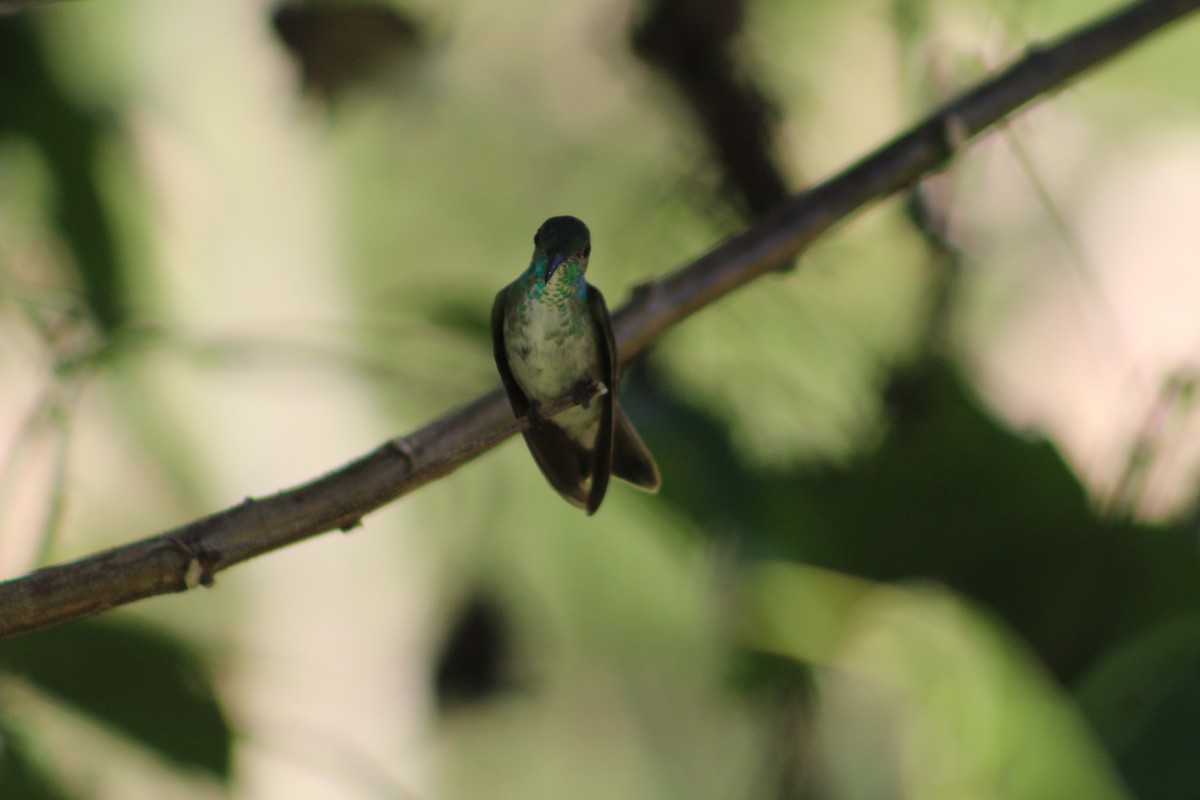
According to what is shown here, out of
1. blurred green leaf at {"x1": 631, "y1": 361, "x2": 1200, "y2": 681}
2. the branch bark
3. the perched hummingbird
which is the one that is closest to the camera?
the branch bark

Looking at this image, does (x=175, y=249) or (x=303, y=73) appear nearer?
(x=303, y=73)

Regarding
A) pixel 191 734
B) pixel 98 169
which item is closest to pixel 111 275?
pixel 98 169

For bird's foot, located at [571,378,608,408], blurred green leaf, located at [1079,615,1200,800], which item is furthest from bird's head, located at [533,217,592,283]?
blurred green leaf, located at [1079,615,1200,800]

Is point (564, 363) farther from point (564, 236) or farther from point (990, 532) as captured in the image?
point (990, 532)

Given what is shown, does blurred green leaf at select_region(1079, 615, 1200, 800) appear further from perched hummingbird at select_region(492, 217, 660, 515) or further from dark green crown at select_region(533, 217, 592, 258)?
dark green crown at select_region(533, 217, 592, 258)

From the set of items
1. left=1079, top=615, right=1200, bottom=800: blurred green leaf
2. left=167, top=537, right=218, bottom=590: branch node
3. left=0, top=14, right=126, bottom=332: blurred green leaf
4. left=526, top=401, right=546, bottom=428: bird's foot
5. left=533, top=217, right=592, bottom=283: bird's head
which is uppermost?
left=0, top=14, right=126, bottom=332: blurred green leaf

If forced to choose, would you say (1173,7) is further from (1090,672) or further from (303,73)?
(303,73)

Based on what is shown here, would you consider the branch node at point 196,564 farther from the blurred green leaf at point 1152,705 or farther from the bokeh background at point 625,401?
the blurred green leaf at point 1152,705
